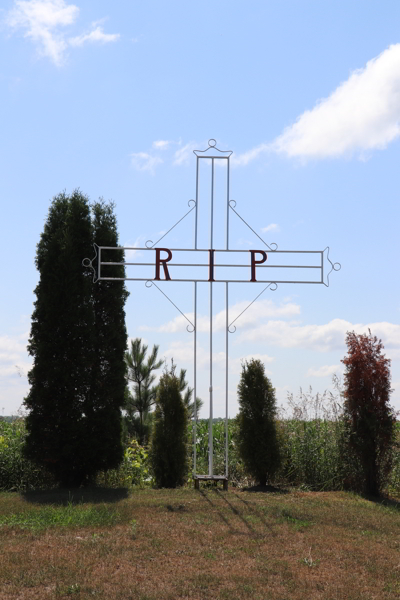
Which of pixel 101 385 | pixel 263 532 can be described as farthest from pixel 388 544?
pixel 101 385

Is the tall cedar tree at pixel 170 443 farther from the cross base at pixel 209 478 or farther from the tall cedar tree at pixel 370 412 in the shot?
the tall cedar tree at pixel 370 412

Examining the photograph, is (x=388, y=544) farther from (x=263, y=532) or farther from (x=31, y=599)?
(x=31, y=599)

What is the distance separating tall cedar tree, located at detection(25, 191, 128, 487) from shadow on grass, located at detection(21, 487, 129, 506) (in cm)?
72

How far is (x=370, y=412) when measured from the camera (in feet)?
32.7

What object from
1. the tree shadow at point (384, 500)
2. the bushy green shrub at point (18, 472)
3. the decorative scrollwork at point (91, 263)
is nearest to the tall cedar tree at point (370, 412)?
the tree shadow at point (384, 500)

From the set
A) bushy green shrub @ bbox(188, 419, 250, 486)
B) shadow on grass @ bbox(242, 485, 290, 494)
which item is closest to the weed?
shadow on grass @ bbox(242, 485, 290, 494)

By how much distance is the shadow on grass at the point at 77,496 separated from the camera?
823cm

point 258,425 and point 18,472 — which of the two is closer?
point 258,425

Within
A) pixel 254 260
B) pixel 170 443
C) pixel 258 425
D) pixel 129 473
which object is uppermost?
pixel 254 260

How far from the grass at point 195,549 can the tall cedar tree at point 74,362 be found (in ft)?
5.32

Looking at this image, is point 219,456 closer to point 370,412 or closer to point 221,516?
point 370,412

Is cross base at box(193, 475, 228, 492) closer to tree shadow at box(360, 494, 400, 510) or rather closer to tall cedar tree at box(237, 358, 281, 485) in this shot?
tall cedar tree at box(237, 358, 281, 485)

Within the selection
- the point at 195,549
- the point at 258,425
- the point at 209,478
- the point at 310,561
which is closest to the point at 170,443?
the point at 209,478

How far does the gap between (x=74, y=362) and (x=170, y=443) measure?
2303 mm
